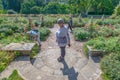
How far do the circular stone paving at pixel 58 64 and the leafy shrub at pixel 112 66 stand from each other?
863 mm

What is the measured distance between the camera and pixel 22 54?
736cm

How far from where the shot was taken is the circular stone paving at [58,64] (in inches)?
245

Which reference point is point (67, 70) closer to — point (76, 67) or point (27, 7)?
point (76, 67)

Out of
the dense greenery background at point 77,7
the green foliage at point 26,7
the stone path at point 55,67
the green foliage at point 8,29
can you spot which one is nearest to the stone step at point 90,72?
the stone path at point 55,67

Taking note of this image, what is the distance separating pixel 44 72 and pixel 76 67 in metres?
1.16

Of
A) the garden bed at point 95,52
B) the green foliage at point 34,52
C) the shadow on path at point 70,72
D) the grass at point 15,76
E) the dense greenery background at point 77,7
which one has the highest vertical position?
the dense greenery background at point 77,7

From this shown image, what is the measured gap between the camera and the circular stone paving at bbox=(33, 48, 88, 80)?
20.4 ft

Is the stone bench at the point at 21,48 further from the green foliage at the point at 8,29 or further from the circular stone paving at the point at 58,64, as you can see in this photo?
the green foliage at the point at 8,29

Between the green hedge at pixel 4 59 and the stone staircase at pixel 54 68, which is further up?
the green hedge at pixel 4 59

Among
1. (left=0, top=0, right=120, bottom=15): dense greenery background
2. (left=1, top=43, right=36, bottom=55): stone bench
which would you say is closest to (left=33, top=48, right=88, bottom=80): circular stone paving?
(left=1, top=43, right=36, bottom=55): stone bench

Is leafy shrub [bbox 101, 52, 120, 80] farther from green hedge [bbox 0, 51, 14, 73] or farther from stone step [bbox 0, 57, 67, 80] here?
green hedge [bbox 0, 51, 14, 73]

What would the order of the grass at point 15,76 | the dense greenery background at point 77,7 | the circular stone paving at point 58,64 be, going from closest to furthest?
1. the grass at point 15,76
2. the circular stone paving at point 58,64
3. the dense greenery background at point 77,7

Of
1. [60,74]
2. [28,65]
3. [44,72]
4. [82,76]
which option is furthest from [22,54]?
[82,76]

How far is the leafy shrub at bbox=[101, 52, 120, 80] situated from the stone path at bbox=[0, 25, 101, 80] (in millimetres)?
253
